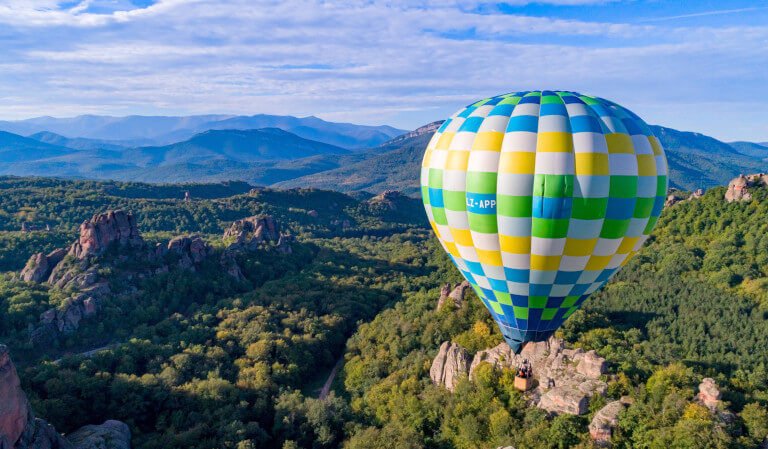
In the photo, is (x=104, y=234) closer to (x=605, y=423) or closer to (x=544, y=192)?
(x=544, y=192)

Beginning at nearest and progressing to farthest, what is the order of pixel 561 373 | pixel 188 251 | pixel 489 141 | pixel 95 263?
pixel 489 141 → pixel 561 373 → pixel 95 263 → pixel 188 251

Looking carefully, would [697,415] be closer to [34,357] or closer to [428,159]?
[428,159]

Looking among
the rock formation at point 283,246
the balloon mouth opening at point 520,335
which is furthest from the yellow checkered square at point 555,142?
the rock formation at point 283,246

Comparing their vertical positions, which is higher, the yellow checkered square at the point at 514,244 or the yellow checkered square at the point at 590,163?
the yellow checkered square at the point at 590,163

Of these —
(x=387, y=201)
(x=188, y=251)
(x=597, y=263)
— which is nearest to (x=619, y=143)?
(x=597, y=263)

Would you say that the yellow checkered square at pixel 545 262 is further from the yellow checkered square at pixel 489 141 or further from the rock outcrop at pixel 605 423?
the rock outcrop at pixel 605 423

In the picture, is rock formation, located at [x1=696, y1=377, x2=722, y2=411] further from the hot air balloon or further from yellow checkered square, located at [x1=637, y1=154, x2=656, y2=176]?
yellow checkered square, located at [x1=637, y1=154, x2=656, y2=176]
